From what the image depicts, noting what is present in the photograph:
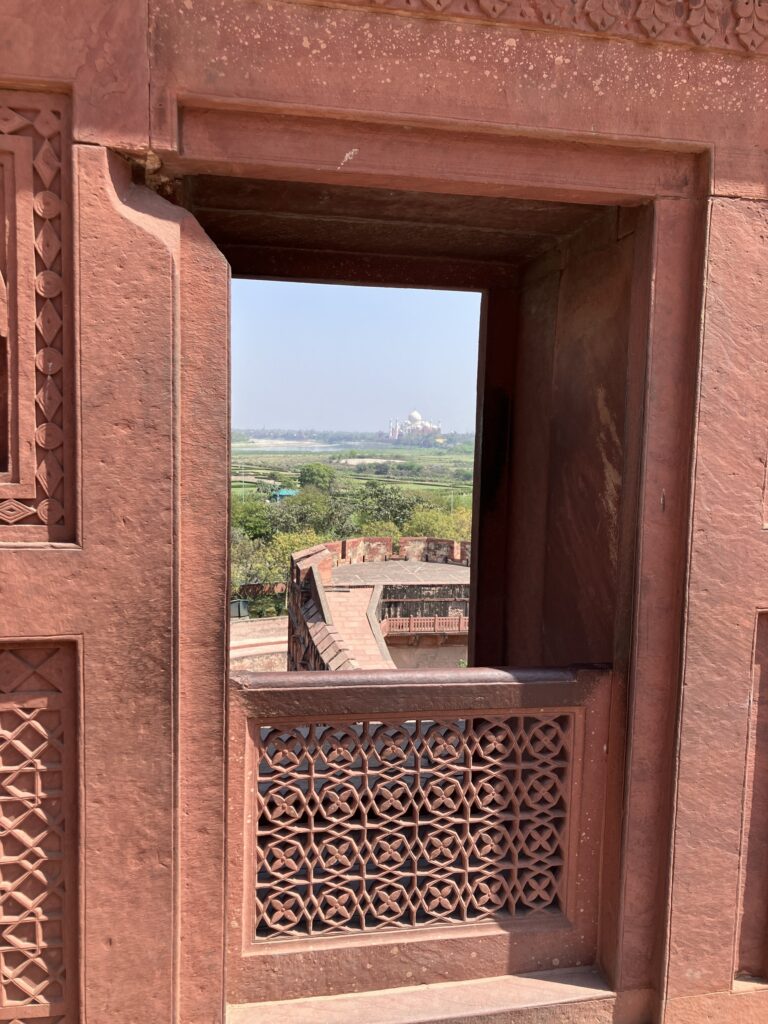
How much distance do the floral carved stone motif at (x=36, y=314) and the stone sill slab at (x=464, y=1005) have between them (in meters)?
1.74

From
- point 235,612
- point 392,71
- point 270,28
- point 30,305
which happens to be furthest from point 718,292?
point 235,612

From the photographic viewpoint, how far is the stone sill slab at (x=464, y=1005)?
2.53 metres

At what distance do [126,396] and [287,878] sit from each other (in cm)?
170

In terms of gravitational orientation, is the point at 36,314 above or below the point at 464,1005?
above

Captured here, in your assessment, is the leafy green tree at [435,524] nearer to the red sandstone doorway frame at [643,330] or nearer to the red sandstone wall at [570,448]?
the red sandstone wall at [570,448]

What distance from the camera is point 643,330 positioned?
2555 mm

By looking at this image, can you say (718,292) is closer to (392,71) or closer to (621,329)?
(621,329)

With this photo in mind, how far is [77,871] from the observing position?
230cm

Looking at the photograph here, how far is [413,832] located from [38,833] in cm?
125

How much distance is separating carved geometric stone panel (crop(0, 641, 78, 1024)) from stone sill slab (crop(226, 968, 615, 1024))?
617 mm

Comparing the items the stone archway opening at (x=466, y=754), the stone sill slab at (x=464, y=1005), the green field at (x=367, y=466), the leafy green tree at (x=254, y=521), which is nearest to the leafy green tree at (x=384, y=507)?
the green field at (x=367, y=466)

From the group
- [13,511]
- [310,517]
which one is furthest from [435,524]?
[13,511]

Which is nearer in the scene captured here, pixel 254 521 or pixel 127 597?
pixel 127 597

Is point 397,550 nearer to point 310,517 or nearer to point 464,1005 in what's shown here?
point 310,517
